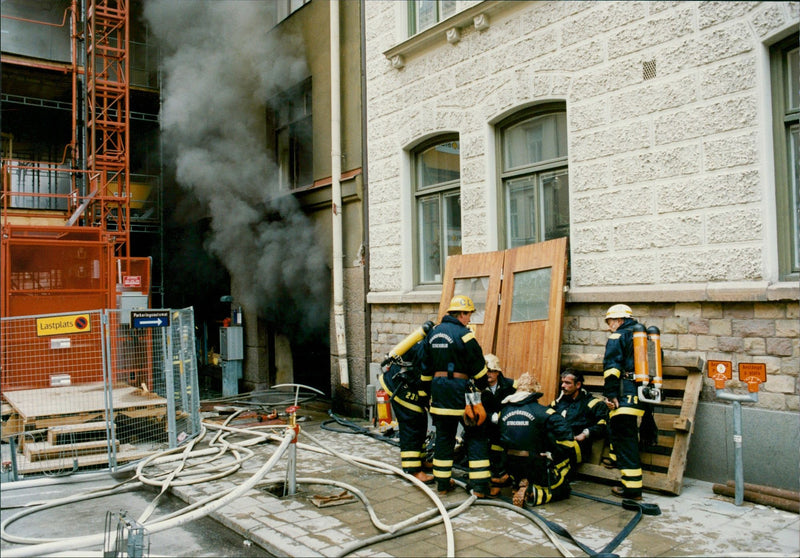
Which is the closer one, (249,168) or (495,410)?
(495,410)

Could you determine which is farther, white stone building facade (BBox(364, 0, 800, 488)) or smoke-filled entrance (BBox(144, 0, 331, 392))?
smoke-filled entrance (BBox(144, 0, 331, 392))

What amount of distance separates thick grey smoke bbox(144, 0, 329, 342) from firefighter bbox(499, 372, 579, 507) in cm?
602

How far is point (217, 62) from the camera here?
42.5 feet

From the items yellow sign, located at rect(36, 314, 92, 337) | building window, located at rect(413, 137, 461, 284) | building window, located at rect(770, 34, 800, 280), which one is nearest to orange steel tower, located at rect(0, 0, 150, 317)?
yellow sign, located at rect(36, 314, 92, 337)

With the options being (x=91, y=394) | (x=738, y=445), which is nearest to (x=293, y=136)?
(x=91, y=394)

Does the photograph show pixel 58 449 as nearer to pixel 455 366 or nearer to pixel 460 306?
pixel 455 366

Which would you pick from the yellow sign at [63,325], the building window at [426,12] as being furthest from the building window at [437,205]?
the yellow sign at [63,325]

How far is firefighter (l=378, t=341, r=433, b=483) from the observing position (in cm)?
640

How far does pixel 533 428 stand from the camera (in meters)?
5.50

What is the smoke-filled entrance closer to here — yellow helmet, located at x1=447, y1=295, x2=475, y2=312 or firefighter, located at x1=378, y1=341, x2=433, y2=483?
firefighter, located at x1=378, y1=341, x2=433, y2=483

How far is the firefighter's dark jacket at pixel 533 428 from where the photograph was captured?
5.50m

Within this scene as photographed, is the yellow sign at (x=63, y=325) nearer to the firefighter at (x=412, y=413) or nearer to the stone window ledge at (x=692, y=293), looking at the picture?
the firefighter at (x=412, y=413)

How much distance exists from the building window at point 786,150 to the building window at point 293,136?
25.4 ft

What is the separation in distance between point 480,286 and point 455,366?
2.13 meters
